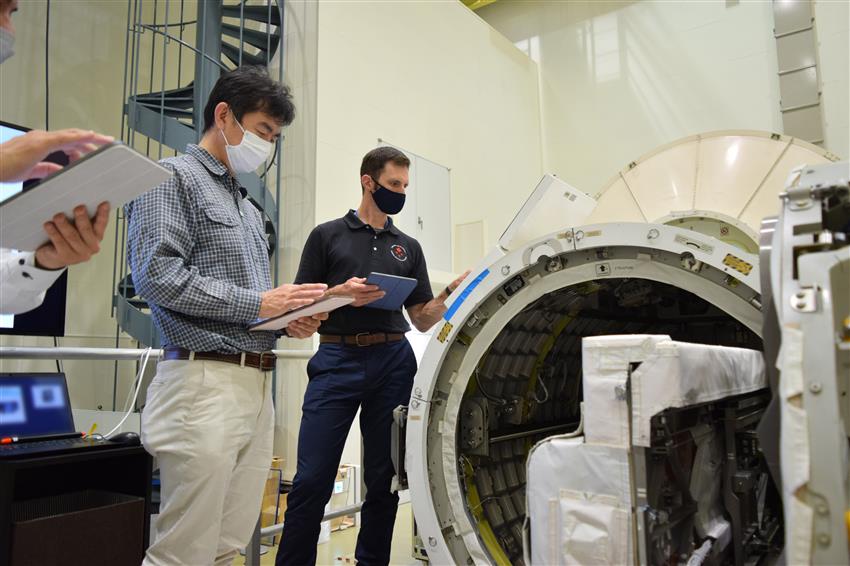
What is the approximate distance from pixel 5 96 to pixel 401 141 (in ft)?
11.8

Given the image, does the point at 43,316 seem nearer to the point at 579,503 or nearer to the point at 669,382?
the point at 579,503

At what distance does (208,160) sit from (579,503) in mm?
1549

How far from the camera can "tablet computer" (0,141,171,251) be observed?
53.7 inches

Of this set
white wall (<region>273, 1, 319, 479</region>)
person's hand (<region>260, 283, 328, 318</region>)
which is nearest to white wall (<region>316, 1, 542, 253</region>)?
white wall (<region>273, 1, 319, 479</region>)

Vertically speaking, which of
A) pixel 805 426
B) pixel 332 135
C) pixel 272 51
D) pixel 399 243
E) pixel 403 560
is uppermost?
pixel 272 51

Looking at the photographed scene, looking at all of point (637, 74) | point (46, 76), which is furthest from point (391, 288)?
point (637, 74)

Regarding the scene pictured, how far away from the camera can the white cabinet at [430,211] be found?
6.76m

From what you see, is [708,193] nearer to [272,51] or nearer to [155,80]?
[272,51]

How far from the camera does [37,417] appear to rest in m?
2.30

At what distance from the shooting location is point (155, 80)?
22.7 feet

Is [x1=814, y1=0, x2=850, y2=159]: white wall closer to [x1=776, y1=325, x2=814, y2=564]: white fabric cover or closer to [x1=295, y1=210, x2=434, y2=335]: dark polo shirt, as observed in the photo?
[x1=295, y1=210, x2=434, y2=335]: dark polo shirt

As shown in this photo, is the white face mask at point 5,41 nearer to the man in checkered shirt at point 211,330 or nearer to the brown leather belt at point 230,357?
the man in checkered shirt at point 211,330

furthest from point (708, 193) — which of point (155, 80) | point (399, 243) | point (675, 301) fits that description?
point (155, 80)

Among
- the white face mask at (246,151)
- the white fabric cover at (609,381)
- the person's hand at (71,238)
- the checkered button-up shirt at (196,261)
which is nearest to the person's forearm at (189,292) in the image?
the checkered button-up shirt at (196,261)
